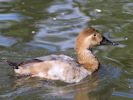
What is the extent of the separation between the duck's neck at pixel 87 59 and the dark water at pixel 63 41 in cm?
18

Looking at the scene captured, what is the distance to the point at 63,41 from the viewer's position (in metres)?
11.0

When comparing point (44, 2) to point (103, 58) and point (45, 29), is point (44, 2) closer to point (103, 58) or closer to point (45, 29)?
point (45, 29)

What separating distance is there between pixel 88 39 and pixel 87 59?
0.36m

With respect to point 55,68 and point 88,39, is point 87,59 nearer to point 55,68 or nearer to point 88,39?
point 88,39

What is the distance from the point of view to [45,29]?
11680mm

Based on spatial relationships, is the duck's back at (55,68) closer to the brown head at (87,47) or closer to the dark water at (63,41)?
the dark water at (63,41)

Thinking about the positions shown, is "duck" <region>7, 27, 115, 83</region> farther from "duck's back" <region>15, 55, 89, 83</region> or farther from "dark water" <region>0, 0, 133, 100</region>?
"dark water" <region>0, 0, 133, 100</region>

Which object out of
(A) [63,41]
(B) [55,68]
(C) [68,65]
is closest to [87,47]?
(C) [68,65]

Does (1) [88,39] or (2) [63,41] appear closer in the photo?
(1) [88,39]

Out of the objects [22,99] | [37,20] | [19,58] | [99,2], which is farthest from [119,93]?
[99,2]

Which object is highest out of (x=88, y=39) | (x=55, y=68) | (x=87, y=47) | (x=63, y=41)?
(x=88, y=39)

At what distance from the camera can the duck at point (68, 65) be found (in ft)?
30.0

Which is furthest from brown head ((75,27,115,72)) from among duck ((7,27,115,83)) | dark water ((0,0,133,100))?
dark water ((0,0,133,100))

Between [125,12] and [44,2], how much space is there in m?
2.23
